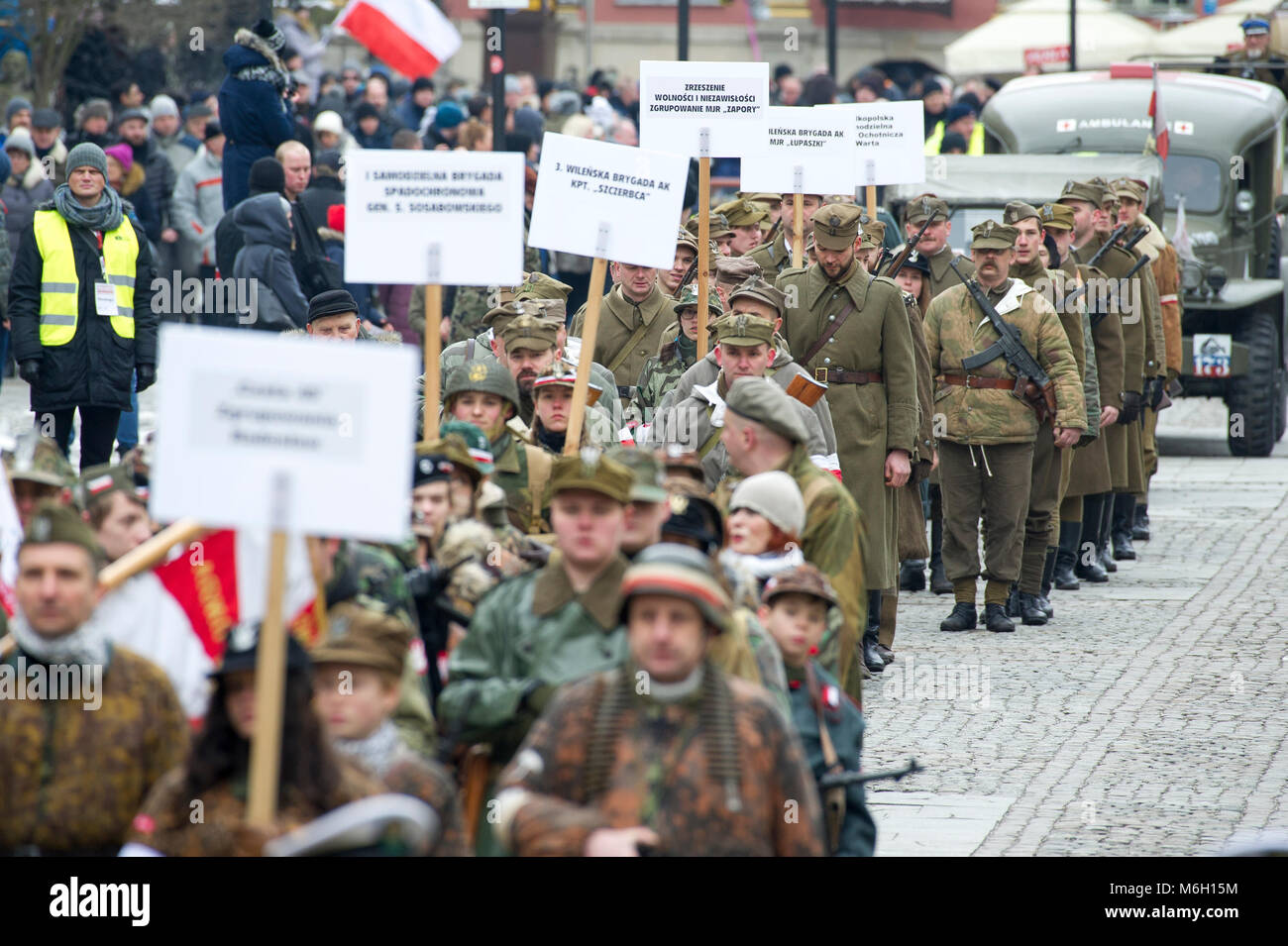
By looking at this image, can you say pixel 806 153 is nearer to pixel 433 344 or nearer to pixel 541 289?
pixel 541 289

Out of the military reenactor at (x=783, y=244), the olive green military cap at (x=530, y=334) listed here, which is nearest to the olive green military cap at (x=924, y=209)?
the military reenactor at (x=783, y=244)

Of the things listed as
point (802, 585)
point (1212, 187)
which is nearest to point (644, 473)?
point (802, 585)

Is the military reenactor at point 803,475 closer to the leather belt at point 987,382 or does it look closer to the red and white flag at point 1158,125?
the leather belt at point 987,382

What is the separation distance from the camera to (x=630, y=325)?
11.8m

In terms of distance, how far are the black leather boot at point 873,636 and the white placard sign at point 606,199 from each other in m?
2.68

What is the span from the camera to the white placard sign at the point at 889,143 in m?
12.7

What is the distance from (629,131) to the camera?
918 inches

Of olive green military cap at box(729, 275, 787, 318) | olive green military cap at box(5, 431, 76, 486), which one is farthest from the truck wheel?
olive green military cap at box(5, 431, 76, 486)

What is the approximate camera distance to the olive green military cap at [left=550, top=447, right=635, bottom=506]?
5559 millimetres

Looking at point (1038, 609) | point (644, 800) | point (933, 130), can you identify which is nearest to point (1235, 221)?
point (933, 130)

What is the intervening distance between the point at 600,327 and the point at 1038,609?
2861 mm

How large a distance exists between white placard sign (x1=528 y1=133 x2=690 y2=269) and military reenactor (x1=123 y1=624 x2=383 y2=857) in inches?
173

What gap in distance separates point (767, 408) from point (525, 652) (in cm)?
207

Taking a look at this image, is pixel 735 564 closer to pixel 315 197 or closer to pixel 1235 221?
pixel 315 197
